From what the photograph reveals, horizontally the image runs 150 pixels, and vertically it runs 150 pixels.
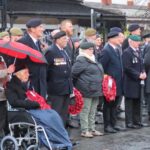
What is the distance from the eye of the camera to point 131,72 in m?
10.2

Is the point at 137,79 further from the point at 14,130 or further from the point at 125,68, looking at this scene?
the point at 14,130

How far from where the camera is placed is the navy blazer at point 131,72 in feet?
33.6

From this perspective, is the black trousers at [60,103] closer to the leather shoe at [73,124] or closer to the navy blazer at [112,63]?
the navy blazer at [112,63]

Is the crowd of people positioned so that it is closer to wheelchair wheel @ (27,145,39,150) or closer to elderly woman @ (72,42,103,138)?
elderly woman @ (72,42,103,138)

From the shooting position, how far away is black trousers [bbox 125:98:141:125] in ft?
34.3

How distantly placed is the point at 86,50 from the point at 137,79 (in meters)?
1.51

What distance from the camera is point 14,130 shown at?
7598 mm

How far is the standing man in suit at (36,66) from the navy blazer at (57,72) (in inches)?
11.6

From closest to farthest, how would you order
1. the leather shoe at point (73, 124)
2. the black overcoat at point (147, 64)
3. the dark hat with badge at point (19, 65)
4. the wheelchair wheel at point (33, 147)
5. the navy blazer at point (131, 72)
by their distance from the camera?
the wheelchair wheel at point (33, 147) → the dark hat with badge at point (19, 65) → the navy blazer at point (131, 72) → the leather shoe at point (73, 124) → the black overcoat at point (147, 64)

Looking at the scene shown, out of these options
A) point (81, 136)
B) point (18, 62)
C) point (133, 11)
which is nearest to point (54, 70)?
point (18, 62)

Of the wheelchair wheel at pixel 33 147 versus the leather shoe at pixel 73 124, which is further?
the leather shoe at pixel 73 124

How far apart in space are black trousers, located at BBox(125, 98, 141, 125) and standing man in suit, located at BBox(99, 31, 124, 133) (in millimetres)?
429

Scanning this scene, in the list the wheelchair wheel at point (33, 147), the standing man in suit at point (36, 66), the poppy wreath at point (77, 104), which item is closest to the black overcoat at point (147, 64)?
the poppy wreath at point (77, 104)

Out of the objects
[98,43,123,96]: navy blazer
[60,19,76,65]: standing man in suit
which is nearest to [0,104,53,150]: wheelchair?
[60,19,76,65]: standing man in suit
